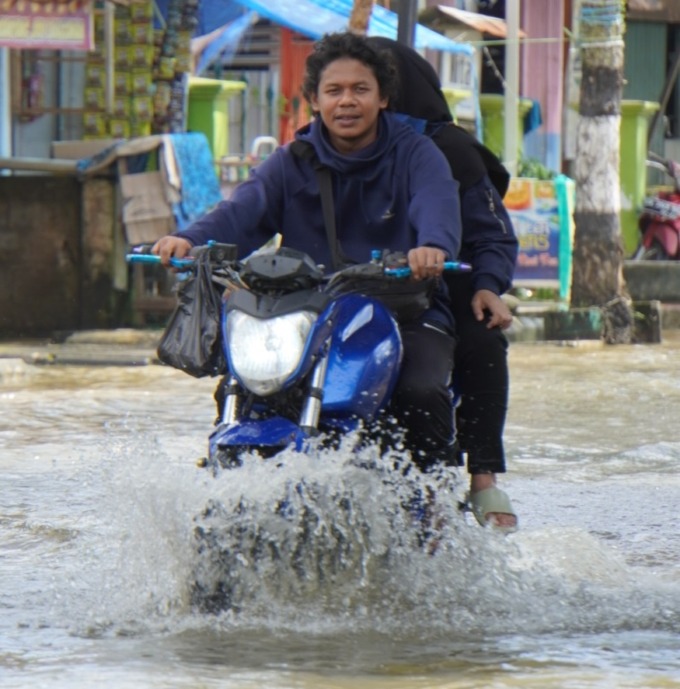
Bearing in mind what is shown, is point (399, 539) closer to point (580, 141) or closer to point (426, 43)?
point (580, 141)

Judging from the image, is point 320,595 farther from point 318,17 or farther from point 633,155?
point 633,155

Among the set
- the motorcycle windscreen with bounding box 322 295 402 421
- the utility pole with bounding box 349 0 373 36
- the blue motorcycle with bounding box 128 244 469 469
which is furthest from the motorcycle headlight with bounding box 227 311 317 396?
the utility pole with bounding box 349 0 373 36

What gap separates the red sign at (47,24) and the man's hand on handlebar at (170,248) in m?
8.37

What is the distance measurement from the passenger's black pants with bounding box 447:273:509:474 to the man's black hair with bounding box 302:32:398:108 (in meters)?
0.61

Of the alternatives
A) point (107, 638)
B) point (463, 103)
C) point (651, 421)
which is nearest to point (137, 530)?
point (107, 638)

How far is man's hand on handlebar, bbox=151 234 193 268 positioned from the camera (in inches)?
180

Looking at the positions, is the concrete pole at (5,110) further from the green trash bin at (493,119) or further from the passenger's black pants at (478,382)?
the passenger's black pants at (478,382)

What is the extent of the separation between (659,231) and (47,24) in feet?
28.2

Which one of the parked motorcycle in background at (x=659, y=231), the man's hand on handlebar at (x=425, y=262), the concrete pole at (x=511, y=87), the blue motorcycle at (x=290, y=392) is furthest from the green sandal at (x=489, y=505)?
the parked motorcycle in background at (x=659, y=231)

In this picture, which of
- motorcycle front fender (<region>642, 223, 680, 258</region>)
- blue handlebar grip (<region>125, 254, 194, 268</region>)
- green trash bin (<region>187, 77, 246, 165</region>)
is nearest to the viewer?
blue handlebar grip (<region>125, 254, 194, 268</region>)

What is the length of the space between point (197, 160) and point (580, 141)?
321 cm

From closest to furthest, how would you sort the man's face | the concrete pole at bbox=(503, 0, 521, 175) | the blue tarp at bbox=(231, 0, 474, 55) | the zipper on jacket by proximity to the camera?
the man's face < the zipper on jacket < the blue tarp at bbox=(231, 0, 474, 55) < the concrete pole at bbox=(503, 0, 521, 175)

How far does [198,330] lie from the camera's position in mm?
4461

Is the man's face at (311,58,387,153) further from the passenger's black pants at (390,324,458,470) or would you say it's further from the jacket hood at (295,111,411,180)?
the passenger's black pants at (390,324,458,470)
